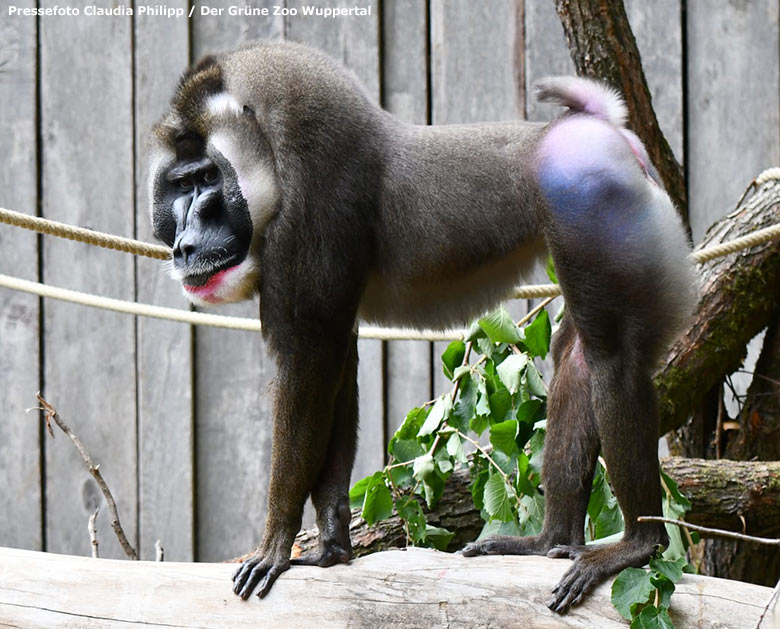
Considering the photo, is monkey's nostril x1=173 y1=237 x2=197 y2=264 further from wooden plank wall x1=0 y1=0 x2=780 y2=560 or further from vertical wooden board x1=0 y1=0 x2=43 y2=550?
vertical wooden board x1=0 y1=0 x2=43 y2=550

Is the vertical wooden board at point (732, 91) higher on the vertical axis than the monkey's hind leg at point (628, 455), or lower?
higher

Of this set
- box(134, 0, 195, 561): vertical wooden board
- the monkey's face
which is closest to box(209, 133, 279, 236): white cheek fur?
the monkey's face

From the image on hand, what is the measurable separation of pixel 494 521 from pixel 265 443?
4.57 ft

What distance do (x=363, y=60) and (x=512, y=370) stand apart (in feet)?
5.36

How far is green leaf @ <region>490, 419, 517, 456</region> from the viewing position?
3.72 meters

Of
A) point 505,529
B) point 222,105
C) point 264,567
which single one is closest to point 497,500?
point 505,529

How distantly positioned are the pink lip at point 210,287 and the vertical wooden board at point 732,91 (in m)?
2.37

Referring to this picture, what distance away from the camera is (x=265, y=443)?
477cm

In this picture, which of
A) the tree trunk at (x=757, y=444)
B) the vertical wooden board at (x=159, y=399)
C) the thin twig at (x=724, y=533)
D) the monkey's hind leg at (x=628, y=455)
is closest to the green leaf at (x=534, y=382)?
the monkey's hind leg at (x=628, y=455)

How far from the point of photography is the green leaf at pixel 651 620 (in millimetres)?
2686

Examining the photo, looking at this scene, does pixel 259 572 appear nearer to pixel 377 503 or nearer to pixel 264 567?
pixel 264 567

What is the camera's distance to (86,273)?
4.79 meters

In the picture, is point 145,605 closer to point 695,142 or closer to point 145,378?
point 145,378

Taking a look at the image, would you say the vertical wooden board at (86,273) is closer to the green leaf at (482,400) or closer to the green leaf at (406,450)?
the green leaf at (406,450)
